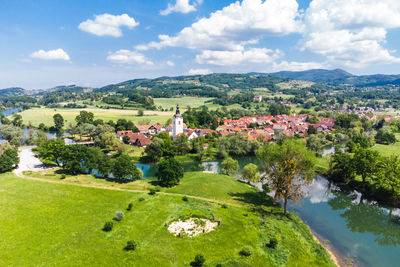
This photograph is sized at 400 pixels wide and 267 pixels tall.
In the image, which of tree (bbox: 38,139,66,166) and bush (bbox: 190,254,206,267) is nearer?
bush (bbox: 190,254,206,267)

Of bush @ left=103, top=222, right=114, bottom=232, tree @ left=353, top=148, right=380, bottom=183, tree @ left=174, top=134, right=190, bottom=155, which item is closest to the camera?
bush @ left=103, top=222, right=114, bottom=232

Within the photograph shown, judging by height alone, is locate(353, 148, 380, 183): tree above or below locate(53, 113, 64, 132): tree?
below

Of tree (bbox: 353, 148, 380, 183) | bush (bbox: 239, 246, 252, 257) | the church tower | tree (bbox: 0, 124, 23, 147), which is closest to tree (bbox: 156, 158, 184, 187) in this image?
bush (bbox: 239, 246, 252, 257)

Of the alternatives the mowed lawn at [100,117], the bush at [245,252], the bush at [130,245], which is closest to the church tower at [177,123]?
the mowed lawn at [100,117]

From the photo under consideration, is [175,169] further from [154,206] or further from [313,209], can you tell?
[313,209]

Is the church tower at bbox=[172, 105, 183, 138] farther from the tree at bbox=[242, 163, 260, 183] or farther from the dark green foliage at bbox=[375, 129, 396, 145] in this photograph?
the dark green foliage at bbox=[375, 129, 396, 145]

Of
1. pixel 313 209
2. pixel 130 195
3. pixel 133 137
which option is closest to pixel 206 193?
pixel 130 195
